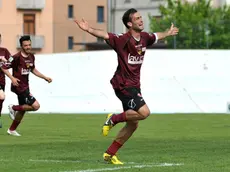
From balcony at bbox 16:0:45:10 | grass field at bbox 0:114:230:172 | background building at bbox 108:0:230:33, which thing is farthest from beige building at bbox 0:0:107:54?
grass field at bbox 0:114:230:172

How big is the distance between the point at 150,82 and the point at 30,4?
46.1m

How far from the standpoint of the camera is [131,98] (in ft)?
40.0

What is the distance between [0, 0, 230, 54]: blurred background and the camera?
2697 inches

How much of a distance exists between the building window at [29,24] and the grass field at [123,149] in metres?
53.4

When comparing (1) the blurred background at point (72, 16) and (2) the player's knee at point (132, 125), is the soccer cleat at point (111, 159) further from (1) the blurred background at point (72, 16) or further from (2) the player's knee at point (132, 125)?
(1) the blurred background at point (72, 16)

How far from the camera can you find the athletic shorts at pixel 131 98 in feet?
39.8

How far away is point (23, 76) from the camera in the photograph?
62.5 ft

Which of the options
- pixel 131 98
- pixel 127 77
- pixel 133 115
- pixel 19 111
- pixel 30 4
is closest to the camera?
pixel 133 115

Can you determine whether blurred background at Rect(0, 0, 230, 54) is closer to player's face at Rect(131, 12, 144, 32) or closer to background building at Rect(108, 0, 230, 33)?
background building at Rect(108, 0, 230, 33)

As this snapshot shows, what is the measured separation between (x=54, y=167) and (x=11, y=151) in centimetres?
290

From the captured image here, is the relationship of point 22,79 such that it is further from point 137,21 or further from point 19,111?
Result: point 137,21

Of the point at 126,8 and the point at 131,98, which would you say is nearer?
the point at 131,98

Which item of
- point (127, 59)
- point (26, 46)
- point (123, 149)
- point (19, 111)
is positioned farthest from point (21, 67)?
point (127, 59)

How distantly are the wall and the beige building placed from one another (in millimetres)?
40382
